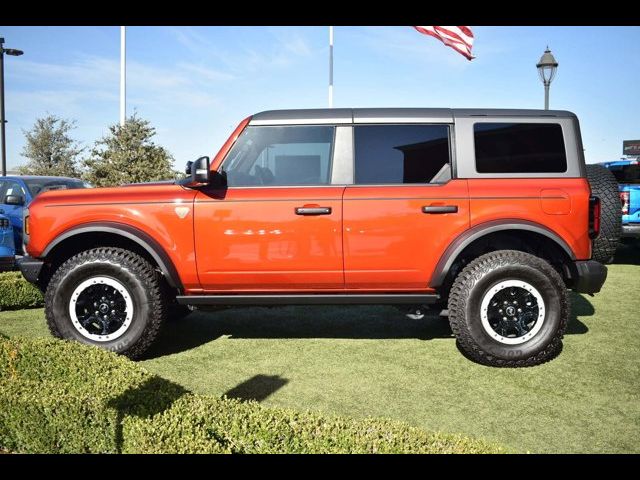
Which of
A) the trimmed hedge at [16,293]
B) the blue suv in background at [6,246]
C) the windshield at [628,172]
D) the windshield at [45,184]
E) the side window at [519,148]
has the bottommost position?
the trimmed hedge at [16,293]

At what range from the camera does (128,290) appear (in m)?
4.56

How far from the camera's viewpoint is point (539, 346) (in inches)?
174

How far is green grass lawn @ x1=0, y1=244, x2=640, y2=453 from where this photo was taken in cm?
342

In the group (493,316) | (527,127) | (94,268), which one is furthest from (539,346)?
(94,268)

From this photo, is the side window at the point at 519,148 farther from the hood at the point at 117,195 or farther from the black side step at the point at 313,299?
the hood at the point at 117,195

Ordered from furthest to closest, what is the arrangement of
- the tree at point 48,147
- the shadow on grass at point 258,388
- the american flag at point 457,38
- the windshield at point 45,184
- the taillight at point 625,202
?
the tree at point 48,147 → the american flag at point 457,38 → the windshield at point 45,184 → the taillight at point 625,202 → the shadow on grass at point 258,388

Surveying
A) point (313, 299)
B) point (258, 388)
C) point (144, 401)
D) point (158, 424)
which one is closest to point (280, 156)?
point (313, 299)

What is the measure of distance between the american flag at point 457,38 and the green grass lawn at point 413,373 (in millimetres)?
7235

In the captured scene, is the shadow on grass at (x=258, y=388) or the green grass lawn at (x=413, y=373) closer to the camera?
the green grass lawn at (x=413, y=373)

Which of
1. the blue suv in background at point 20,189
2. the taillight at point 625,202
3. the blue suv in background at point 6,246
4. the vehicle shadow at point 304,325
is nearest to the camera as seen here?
the vehicle shadow at point 304,325

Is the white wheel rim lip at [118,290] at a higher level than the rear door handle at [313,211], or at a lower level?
lower

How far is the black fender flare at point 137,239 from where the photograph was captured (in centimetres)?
451

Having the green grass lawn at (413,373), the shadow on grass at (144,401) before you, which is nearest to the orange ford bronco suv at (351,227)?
the green grass lawn at (413,373)

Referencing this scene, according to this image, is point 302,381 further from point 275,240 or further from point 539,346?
point 539,346
